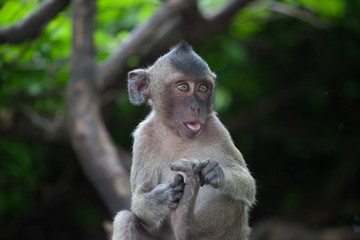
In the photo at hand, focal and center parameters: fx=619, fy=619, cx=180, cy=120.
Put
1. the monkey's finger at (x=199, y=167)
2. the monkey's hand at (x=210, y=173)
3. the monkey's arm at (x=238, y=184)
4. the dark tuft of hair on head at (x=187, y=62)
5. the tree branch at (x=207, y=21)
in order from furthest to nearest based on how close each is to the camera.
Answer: the tree branch at (x=207, y=21) → the dark tuft of hair on head at (x=187, y=62) → the monkey's arm at (x=238, y=184) → the monkey's hand at (x=210, y=173) → the monkey's finger at (x=199, y=167)

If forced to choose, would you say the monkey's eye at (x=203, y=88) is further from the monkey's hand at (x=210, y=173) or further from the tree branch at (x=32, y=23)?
the tree branch at (x=32, y=23)

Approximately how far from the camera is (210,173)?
16.7ft

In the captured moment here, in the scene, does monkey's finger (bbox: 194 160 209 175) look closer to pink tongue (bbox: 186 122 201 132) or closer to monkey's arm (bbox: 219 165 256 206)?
monkey's arm (bbox: 219 165 256 206)

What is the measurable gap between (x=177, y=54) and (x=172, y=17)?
341cm

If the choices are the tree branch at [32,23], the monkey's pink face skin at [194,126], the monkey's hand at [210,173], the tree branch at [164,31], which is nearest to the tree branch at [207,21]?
the tree branch at [164,31]

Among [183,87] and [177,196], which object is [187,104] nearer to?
[183,87]

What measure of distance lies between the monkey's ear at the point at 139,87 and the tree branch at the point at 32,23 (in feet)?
7.50

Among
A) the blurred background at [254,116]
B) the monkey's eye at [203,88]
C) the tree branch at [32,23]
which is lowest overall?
the blurred background at [254,116]

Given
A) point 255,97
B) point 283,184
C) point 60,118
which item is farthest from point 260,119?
point 60,118

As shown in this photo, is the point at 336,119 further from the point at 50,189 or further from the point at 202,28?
the point at 50,189

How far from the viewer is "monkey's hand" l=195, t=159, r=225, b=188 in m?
5.05

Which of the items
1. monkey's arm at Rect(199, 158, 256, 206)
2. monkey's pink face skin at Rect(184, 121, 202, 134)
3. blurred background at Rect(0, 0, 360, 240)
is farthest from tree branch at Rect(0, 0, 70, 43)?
monkey's arm at Rect(199, 158, 256, 206)

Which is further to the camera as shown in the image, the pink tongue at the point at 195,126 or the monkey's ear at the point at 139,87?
the monkey's ear at the point at 139,87

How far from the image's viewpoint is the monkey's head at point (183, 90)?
5.59 meters
